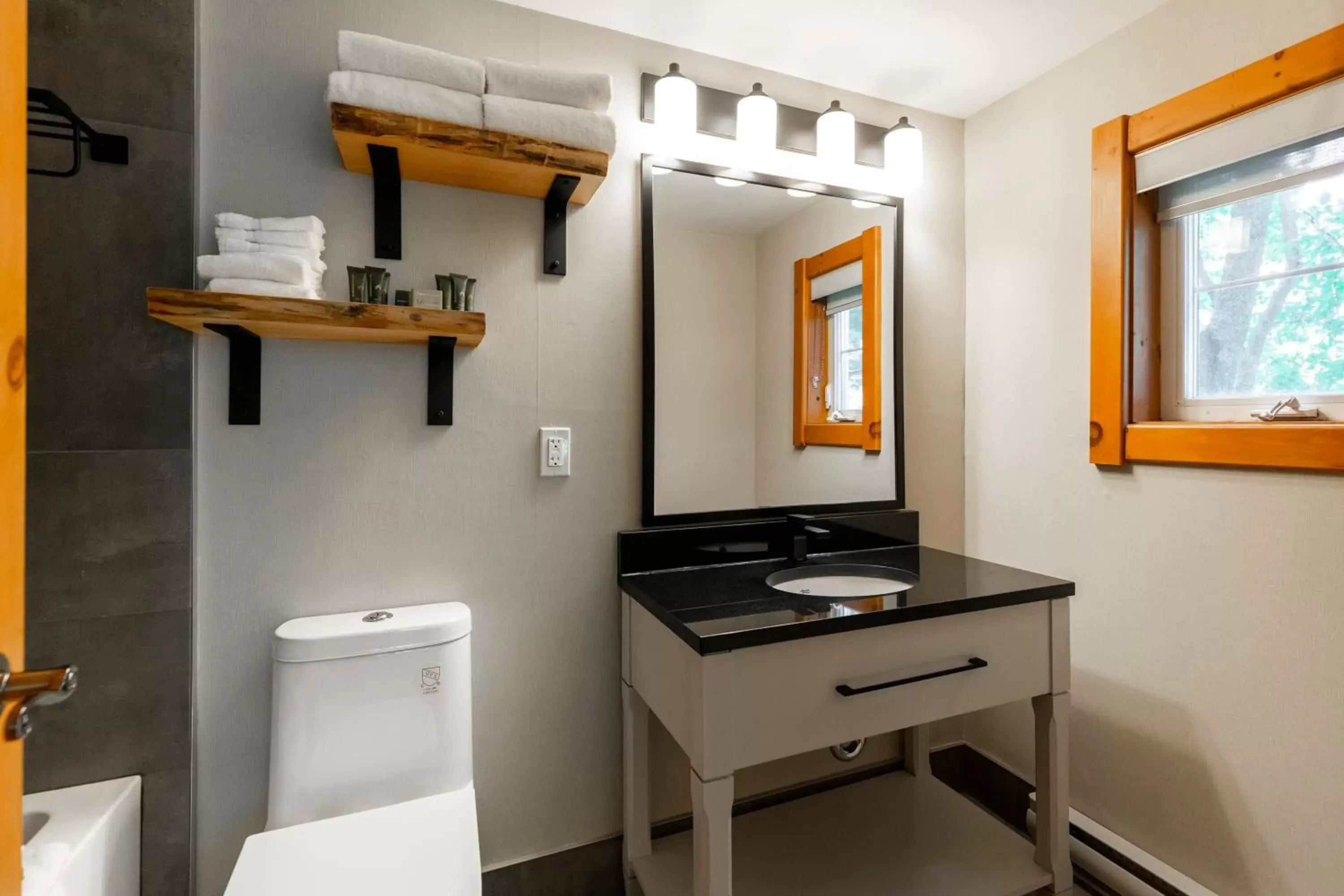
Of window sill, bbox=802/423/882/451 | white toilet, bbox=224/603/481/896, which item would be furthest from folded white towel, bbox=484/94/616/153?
white toilet, bbox=224/603/481/896

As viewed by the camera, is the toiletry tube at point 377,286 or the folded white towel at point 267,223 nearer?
the folded white towel at point 267,223

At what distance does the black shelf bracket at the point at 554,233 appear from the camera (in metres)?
1.49

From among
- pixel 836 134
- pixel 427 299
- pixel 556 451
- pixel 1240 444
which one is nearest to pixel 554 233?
pixel 427 299

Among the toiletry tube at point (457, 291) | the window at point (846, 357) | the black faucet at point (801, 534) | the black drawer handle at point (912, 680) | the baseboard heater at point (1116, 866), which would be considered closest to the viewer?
the black drawer handle at point (912, 680)

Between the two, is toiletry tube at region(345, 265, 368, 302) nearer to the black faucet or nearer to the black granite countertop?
the black granite countertop

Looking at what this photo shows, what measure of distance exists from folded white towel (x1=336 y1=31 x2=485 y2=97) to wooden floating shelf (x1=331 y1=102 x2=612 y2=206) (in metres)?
0.08

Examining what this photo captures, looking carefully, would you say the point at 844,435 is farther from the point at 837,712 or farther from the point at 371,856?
the point at 371,856

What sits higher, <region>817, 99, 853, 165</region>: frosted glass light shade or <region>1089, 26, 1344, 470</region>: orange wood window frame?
<region>817, 99, 853, 165</region>: frosted glass light shade

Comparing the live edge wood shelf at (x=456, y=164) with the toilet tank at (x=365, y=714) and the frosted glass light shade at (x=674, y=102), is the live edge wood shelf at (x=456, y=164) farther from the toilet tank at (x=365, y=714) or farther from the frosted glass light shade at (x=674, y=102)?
the toilet tank at (x=365, y=714)

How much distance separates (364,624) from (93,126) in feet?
3.55

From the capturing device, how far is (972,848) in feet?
5.01

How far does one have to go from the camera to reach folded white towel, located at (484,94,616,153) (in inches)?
49.3

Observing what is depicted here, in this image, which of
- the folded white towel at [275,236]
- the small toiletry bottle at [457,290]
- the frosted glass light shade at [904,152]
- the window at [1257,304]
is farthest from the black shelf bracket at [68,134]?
the window at [1257,304]

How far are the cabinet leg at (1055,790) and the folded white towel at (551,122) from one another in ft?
5.22
